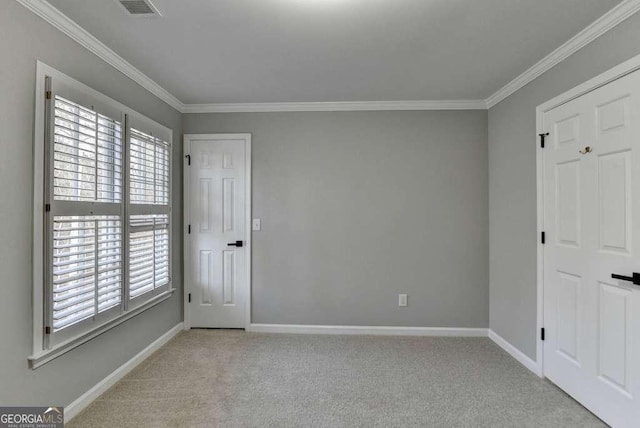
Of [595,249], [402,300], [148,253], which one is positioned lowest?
[402,300]

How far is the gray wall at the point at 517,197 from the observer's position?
7.73ft

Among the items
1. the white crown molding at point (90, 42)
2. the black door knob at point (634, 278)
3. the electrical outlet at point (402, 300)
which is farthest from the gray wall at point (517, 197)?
the white crown molding at point (90, 42)

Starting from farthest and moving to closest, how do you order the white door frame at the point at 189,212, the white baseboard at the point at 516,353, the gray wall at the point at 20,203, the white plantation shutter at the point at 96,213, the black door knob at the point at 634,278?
the white door frame at the point at 189,212 < the white baseboard at the point at 516,353 < the white plantation shutter at the point at 96,213 < the black door knob at the point at 634,278 < the gray wall at the point at 20,203

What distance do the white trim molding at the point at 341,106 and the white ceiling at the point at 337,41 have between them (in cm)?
28

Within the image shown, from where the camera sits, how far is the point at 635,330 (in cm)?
177

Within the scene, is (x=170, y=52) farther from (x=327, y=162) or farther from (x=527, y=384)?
(x=527, y=384)

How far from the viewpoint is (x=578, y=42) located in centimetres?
211

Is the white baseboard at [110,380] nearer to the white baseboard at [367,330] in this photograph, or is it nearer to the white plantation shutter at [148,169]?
the white baseboard at [367,330]

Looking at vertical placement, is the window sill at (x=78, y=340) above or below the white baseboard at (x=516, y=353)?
above

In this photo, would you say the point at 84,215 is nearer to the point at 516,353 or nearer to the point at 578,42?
the point at 578,42

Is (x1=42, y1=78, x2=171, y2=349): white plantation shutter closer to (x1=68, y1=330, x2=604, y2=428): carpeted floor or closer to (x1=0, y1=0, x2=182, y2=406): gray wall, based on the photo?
(x1=0, y1=0, x2=182, y2=406): gray wall

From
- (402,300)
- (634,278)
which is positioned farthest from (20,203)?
(634,278)

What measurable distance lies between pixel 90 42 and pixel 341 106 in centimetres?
221

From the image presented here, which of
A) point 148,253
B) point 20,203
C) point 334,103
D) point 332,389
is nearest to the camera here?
point 20,203
